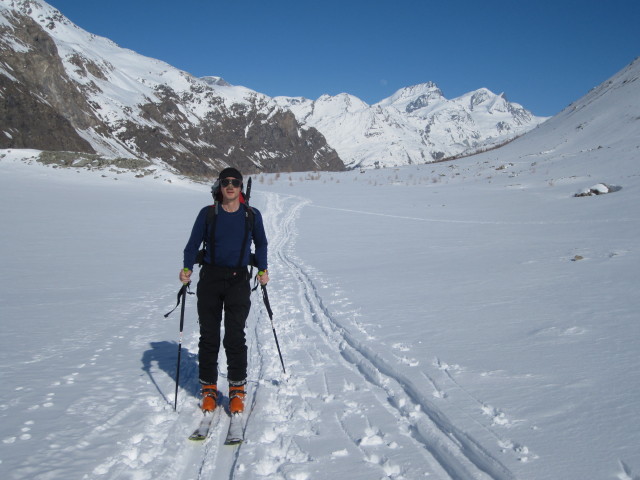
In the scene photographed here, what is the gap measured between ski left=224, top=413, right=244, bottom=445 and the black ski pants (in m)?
0.39

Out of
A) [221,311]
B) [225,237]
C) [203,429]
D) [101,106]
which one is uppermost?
[101,106]

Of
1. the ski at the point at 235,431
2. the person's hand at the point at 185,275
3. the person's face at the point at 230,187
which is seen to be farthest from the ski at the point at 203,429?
the person's face at the point at 230,187

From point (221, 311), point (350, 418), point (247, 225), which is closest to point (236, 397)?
point (221, 311)

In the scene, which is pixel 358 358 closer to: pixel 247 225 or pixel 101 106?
pixel 247 225

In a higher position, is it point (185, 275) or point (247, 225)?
point (247, 225)

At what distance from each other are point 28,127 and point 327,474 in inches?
4115

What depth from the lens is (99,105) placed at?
12825cm

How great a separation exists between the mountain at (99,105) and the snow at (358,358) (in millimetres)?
58083

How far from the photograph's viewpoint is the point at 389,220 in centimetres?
1722

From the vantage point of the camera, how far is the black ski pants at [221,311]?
4039 millimetres

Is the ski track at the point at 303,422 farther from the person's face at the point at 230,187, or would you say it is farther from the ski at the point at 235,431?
the person's face at the point at 230,187

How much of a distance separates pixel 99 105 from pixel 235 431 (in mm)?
145327

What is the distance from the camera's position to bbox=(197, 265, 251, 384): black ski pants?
13.3ft

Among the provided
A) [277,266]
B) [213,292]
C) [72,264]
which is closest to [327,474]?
[213,292]
